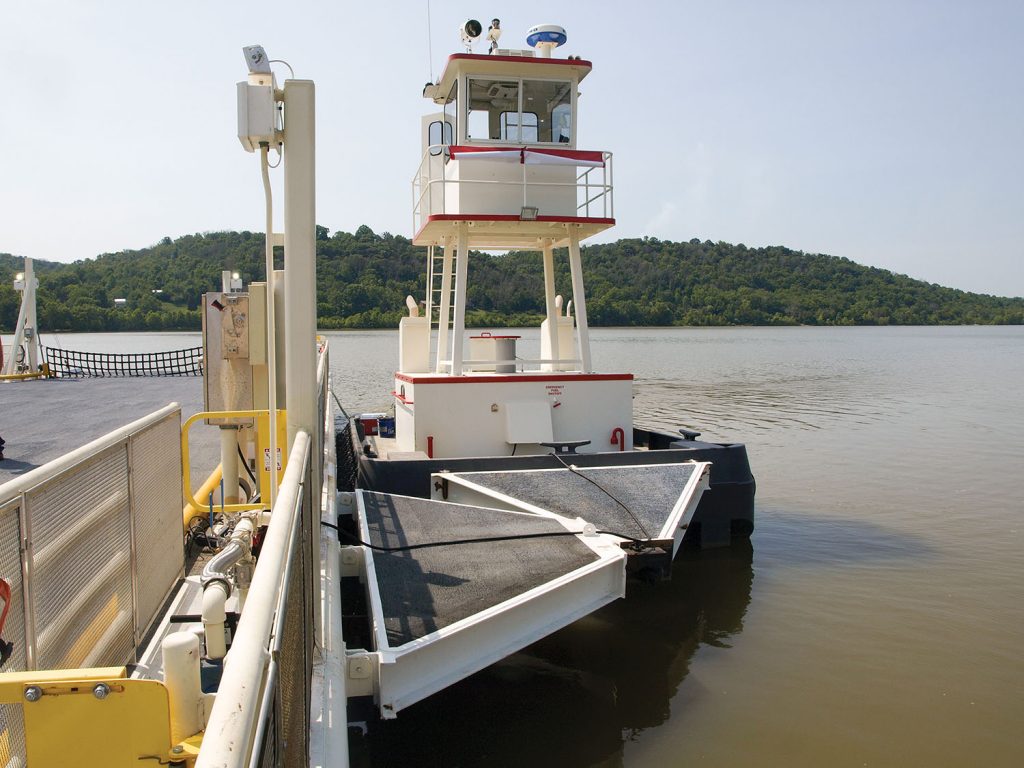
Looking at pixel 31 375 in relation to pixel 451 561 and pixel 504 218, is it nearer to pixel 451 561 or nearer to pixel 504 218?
pixel 504 218

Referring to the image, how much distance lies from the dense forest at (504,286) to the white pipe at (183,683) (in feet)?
93.1

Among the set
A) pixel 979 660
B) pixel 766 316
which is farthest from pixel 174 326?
pixel 979 660

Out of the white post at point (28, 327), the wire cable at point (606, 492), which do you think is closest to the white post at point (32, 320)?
the white post at point (28, 327)

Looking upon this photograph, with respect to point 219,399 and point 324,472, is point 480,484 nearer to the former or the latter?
point 324,472

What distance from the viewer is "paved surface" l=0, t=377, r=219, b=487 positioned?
36.5ft

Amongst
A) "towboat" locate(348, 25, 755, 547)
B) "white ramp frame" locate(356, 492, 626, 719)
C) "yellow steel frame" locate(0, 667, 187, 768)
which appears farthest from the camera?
"towboat" locate(348, 25, 755, 547)

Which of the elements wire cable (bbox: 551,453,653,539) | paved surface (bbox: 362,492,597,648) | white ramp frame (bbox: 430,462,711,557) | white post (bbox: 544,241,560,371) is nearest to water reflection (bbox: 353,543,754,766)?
white ramp frame (bbox: 430,462,711,557)

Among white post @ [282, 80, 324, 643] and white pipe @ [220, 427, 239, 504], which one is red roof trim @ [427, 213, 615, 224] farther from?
white post @ [282, 80, 324, 643]

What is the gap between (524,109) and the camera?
1130 centimetres

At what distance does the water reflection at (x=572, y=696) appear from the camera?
5.67 metres

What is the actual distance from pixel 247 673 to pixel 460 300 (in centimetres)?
918

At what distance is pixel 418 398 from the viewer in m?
9.89

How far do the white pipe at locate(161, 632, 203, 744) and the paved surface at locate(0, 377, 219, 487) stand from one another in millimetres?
7187

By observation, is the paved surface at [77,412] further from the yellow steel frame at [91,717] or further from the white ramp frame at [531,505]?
the yellow steel frame at [91,717]
